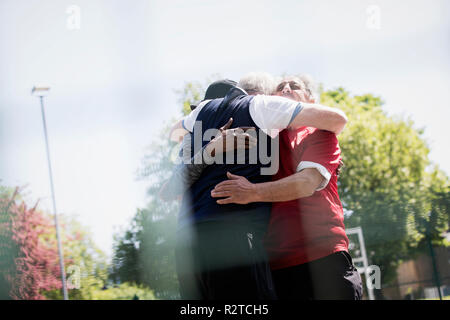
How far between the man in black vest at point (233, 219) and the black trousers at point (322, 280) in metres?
0.23

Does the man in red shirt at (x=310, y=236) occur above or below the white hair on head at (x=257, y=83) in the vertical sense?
below

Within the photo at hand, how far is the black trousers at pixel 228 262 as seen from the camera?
1.35 meters

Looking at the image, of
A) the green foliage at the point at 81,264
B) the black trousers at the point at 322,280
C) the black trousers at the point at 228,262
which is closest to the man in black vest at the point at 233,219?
the black trousers at the point at 228,262

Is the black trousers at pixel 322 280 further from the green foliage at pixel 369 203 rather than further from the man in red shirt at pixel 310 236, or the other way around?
the green foliage at pixel 369 203

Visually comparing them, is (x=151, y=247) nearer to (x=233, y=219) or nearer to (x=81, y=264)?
(x=81, y=264)

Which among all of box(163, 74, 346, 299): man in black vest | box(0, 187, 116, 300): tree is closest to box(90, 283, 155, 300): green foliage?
box(0, 187, 116, 300): tree

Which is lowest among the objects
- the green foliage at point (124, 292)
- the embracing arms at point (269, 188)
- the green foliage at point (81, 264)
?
the green foliage at point (124, 292)

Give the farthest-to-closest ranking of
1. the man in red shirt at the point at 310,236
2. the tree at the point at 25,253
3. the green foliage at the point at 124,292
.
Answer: the green foliage at the point at 124,292 → the tree at the point at 25,253 → the man in red shirt at the point at 310,236

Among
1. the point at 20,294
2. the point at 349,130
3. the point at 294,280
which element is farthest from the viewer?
the point at 349,130

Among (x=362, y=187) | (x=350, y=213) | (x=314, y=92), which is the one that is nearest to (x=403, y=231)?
(x=350, y=213)

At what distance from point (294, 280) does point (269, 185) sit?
0.39 m

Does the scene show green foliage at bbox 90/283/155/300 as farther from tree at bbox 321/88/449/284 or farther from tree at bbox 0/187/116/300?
tree at bbox 321/88/449/284
